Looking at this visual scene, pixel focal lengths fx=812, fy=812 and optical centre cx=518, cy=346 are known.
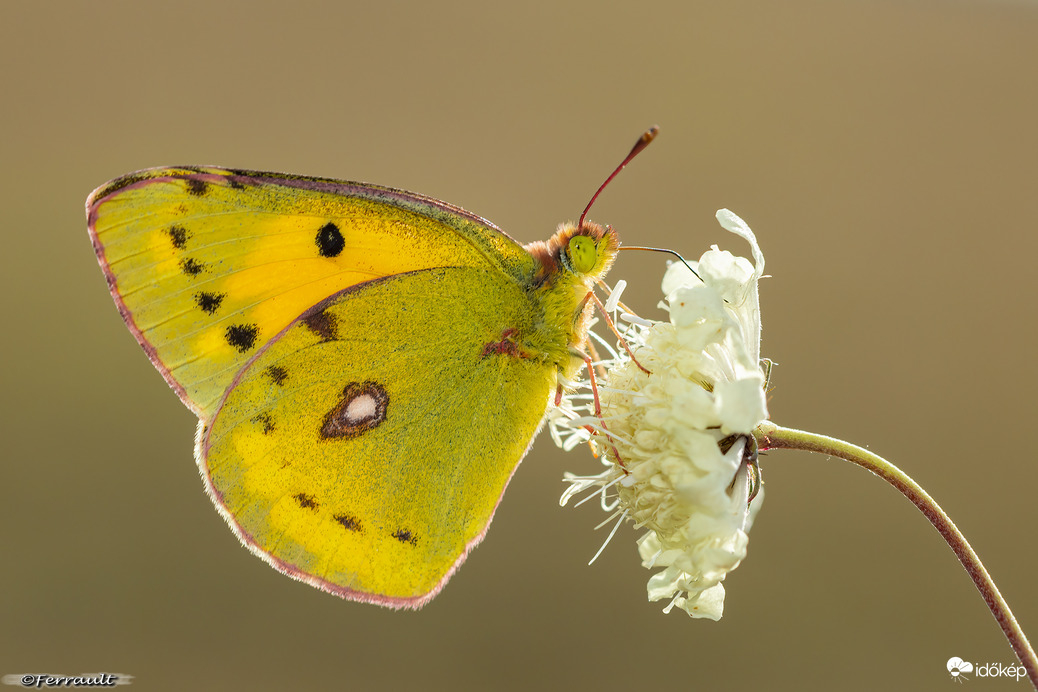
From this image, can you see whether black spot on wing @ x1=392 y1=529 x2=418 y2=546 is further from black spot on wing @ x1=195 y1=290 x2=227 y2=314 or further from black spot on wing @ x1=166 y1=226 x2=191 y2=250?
black spot on wing @ x1=166 y1=226 x2=191 y2=250

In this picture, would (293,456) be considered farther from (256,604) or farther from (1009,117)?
(1009,117)

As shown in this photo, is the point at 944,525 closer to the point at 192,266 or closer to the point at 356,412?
the point at 356,412

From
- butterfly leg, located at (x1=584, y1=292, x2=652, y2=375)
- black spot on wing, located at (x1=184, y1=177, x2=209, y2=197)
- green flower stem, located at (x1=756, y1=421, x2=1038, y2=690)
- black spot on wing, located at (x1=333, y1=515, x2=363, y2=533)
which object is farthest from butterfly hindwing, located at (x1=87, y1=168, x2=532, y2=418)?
green flower stem, located at (x1=756, y1=421, x2=1038, y2=690)

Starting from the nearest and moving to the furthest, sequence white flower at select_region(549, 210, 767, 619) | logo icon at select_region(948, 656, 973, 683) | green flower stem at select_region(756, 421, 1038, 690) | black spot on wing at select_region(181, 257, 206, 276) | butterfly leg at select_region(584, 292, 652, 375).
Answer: green flower stem at select_region(756, 421, 1038, 690), white flower at select_region(549, 210, 767, 619), butterfly leg at select_region(584, 292, 652, 375), black spot on wing at select_region(181, 257, 206, 276), logo icon at select_region(948, 656, 973, 683)

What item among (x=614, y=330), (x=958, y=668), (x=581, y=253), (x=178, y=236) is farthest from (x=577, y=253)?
(x=958, y=668)

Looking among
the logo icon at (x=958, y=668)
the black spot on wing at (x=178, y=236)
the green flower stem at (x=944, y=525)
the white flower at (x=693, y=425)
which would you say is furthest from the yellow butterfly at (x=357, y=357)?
the logo icon at (x=958, y=668)

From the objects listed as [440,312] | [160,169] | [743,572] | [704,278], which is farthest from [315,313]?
[743,572]

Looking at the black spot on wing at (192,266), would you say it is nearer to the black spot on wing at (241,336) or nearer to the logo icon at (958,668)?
the black spot on wing at (241,336)
